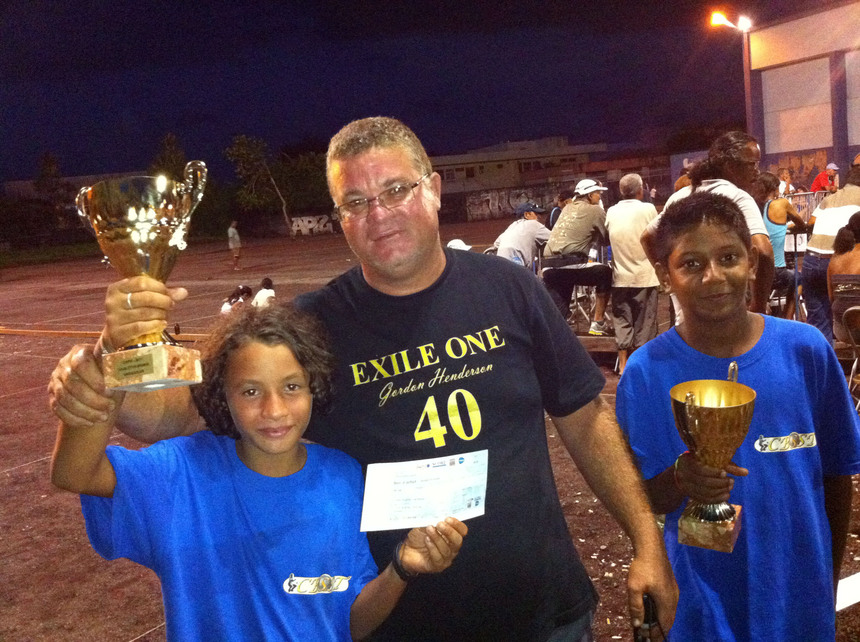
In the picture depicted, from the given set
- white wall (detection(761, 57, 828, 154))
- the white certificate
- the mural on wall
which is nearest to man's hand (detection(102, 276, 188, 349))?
the white certificate

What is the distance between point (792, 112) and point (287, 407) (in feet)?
85.0

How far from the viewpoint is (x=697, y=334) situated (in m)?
2.17

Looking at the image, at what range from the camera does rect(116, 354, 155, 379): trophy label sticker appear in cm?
145

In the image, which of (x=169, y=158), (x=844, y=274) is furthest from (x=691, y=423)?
(x=169, y=158)

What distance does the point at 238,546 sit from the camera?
1896 mm

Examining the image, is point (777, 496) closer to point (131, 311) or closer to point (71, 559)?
point (131, 311)

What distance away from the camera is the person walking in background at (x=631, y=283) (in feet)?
25.1

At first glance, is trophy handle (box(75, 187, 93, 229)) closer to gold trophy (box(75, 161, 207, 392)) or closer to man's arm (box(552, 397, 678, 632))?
gold trophy (box(75, 161, 207, 392))

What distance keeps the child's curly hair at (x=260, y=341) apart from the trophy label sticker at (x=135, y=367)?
0.52m

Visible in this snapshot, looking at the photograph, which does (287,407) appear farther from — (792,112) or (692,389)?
(792,112)

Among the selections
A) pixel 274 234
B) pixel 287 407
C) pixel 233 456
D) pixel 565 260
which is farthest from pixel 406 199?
pixel 274 234

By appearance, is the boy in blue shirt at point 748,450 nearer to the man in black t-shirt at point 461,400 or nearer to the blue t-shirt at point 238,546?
the man in black t-shirt at point 461,400

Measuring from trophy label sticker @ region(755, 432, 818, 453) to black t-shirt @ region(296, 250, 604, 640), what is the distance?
60 centimetres

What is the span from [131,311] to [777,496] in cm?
172
